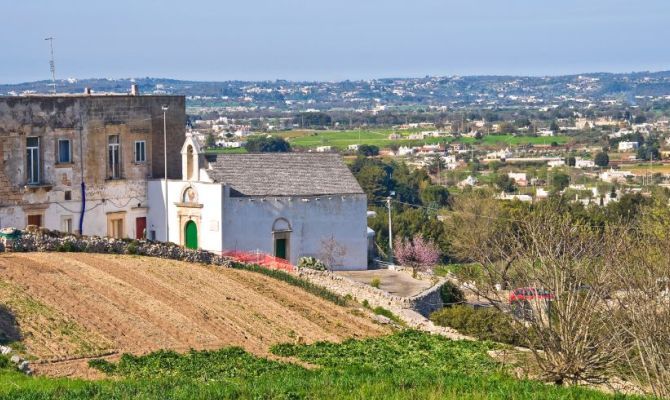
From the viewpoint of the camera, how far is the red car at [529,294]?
22816 mm

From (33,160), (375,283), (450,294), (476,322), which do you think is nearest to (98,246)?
(33,160)

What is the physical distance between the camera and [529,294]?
2366 centimetres

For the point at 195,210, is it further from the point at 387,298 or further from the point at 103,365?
the point at 103,365

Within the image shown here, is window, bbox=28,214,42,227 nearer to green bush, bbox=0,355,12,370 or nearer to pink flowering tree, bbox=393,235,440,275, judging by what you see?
pink flowering tree, bbox=393,235,440,275

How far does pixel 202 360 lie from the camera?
77.7ft

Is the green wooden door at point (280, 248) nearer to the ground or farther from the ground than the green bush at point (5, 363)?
nearer to the ground

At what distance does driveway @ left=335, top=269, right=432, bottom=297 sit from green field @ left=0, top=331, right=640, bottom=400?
24.0ft

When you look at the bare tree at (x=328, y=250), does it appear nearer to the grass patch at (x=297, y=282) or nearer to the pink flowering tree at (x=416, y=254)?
the grass patch at (x=297, y=282)

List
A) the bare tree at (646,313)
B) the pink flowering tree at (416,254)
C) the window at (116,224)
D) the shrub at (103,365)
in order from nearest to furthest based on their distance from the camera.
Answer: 1. the bare tree at (646,313)
2. the shrub at (103,365)
3. the window at (116,224)
4. the pink flowering tree at (416,254)

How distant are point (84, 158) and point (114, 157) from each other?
112 cm

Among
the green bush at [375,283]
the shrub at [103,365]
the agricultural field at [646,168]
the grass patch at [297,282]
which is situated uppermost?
the shrub at [103,365]

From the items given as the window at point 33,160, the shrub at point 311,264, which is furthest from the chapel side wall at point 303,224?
the window at point 33,160

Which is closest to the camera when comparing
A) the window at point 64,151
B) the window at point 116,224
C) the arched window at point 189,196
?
the window at point 64,151

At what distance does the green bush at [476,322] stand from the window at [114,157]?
33.3 feet
